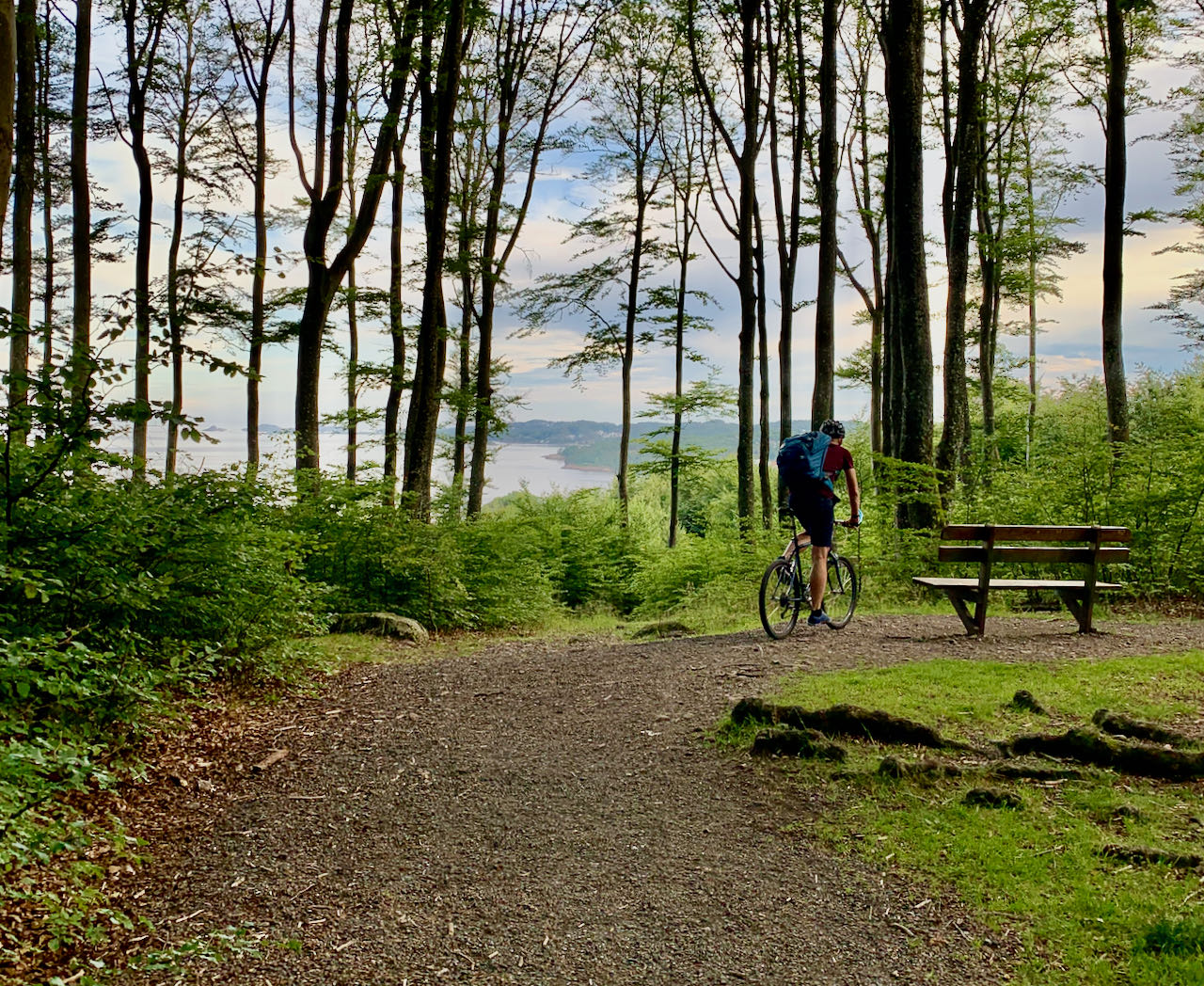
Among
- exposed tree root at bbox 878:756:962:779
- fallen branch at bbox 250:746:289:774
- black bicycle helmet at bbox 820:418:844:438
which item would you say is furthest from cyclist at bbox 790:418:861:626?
fallen branch at bbox 250:746:289:774

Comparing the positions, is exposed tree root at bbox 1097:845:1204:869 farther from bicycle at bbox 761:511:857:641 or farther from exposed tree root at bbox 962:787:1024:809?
bicycle at bbox 761:511:857:641

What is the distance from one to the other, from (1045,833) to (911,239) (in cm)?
990

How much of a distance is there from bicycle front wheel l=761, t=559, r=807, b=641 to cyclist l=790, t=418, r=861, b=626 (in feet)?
0.56

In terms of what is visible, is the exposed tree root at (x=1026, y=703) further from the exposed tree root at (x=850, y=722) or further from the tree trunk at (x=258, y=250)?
the tree trunk at (x=258, y=250)

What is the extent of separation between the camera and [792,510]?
28.1ft

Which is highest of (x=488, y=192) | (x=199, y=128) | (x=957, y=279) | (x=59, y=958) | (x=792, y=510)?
(x=199, y=128)

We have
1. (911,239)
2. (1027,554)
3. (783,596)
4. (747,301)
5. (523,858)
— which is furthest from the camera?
(747,301)

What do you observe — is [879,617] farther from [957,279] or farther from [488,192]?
[488,192]

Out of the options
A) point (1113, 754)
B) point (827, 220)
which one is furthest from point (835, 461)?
point (827, 220)

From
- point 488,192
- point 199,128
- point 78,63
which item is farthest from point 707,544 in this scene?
point 199,128

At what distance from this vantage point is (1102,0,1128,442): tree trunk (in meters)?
15.7

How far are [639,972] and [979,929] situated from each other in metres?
1.38

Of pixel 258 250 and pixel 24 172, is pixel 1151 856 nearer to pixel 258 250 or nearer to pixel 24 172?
pixel 24 172

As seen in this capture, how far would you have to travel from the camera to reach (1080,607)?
8.93 meters
